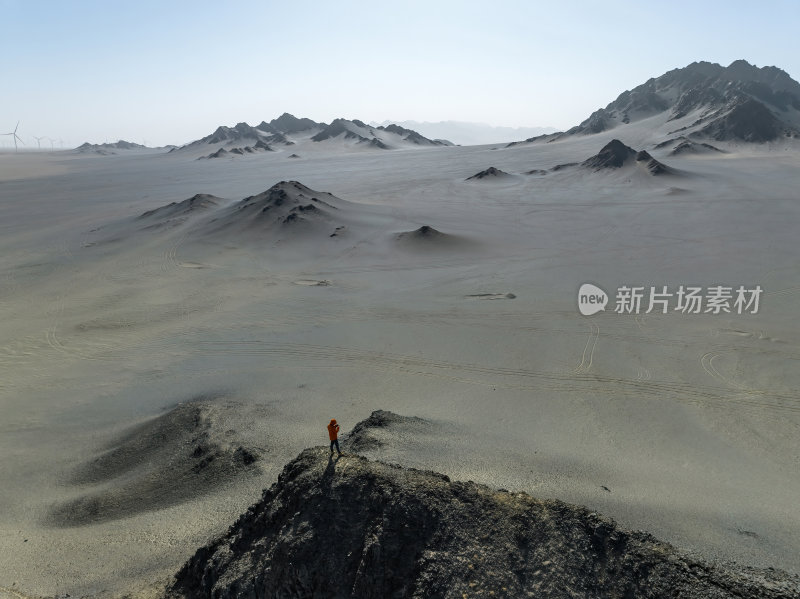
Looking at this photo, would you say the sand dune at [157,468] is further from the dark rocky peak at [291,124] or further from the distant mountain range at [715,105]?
the dark rocky peak at [291,124]

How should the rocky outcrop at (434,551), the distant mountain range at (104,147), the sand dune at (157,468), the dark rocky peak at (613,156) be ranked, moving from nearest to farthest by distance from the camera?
the rocky outcrop at (434,551) < the sand dune at (157,468) < the dark rocky peak at (613,156) < the distant mountain range at (104,147)

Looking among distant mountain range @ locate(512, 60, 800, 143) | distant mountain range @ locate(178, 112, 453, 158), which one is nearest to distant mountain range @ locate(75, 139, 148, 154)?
distant mountain range @ locate(178, 112, 453, 158)

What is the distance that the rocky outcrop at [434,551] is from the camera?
14.6ft

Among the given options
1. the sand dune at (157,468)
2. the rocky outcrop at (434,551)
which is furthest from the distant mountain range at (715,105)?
the rocky outcrop at (434,551)

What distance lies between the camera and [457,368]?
13227 mm

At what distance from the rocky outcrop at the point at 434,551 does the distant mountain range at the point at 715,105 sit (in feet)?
237

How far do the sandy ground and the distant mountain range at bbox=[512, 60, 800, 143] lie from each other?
4235 cm

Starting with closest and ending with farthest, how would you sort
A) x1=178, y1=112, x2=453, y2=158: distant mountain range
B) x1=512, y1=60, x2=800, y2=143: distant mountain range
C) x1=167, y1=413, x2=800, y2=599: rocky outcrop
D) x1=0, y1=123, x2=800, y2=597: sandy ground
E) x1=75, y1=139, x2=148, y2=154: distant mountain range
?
1. x1=167, y1=413, x2=800, y2=599: rocky outcrop
2. x1=0, y1=123, x2=800, y2=597: sandy ground
3. x1=512, y1=60, x2=800, y2=143: distant mountain range
4. x1=178, y1=112, x2=453, y2=158: distant mountain range
5. x1=75, y1=139, x2=148, y2=154: distant mountain range

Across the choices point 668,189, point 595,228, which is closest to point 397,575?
point 595,228

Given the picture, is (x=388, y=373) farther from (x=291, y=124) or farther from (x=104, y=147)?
(x=104, y=147)

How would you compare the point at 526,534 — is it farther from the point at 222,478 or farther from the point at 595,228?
the point at 595,228

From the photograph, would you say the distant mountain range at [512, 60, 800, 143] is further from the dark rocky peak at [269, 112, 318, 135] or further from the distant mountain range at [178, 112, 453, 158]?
the dark rocky peak at [269, 112, 318, 135]

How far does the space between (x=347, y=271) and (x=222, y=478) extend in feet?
50.2

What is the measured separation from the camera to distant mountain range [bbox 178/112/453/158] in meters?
108
